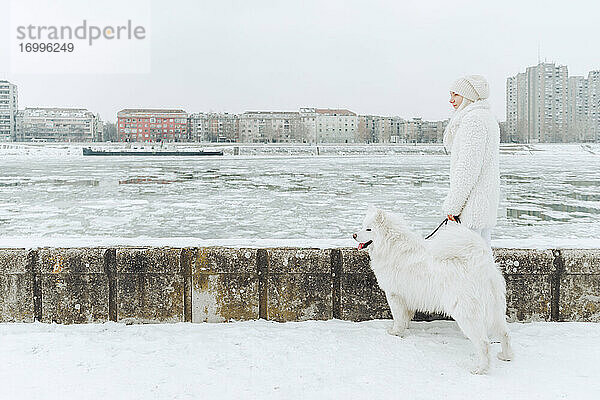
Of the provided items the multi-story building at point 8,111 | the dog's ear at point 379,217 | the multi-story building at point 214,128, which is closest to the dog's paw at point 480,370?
the dog's ear at point 379,217

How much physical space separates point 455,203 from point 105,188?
20394 millimetres

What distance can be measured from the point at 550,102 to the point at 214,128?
4168 inches

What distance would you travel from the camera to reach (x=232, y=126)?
178125 millimetres

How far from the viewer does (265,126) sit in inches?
6919

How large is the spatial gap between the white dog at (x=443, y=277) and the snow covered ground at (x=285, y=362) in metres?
0.27

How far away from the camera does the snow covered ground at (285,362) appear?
3629mm

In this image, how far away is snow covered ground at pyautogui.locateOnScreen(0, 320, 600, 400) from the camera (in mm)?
3629

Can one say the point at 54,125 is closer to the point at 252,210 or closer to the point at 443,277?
the point at 252,210

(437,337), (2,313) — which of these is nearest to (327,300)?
(437,337)

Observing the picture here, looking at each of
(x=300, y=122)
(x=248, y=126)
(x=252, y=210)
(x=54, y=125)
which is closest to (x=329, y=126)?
(x=300, y=122)

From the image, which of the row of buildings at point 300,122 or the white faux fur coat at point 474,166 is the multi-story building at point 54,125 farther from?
the white faux fur coat at point 474,166

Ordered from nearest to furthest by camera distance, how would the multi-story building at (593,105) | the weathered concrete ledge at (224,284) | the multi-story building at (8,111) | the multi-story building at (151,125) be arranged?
the weathered concrete ledge at (224,284) < the multi-story building at (8,111) < the multi-story building at (151,125) < the multi-story building at (593,105)

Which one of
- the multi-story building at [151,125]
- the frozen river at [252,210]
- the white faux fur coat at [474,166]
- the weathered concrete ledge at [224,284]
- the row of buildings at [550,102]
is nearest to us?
the white faux fur coat at [474,166]

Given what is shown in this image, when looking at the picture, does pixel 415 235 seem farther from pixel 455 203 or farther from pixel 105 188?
pixel 105 188
